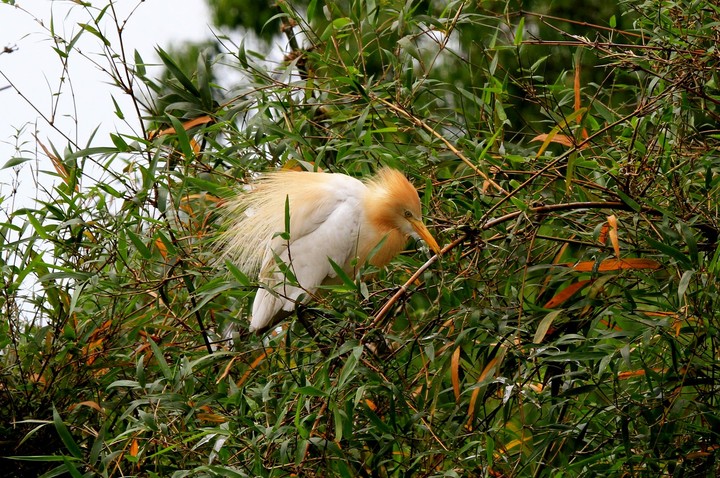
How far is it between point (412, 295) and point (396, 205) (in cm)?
52

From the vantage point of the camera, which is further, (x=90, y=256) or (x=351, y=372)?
(x=90, y=256)

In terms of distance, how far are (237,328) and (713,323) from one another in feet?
4.40

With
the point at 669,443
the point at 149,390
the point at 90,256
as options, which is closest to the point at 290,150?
the point at 90,256

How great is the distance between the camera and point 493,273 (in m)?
2.01

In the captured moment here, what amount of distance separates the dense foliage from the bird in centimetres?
8

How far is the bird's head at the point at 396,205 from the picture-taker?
2.46m

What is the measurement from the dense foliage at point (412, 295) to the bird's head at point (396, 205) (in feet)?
0.24

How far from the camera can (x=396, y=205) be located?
2.51 m

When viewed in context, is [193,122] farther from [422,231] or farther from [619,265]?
[619,265]

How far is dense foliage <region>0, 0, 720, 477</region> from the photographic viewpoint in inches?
66.4

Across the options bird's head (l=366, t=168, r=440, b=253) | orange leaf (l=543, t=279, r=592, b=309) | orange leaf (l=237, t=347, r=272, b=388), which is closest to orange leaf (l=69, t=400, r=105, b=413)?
orange leaf (l=237, t=347, r=272, b=388)

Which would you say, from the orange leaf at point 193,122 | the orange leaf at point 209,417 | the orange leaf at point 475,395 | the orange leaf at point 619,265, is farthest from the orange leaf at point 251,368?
the orange leaf at point 619,265

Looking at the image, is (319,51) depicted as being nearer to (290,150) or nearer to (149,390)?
(290,150)

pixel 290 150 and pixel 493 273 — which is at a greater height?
pixel 290 150
